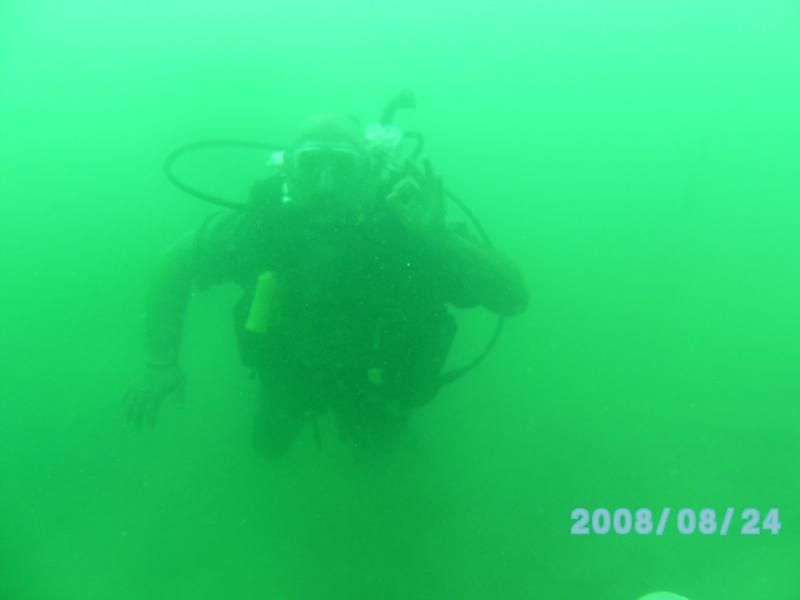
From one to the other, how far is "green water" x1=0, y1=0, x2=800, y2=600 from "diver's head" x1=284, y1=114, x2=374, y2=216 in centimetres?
69

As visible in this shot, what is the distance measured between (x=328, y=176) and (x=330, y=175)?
0.01 m

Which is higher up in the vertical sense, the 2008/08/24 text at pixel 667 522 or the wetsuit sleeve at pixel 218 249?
the wetsuit sleeve at pixel 218 249

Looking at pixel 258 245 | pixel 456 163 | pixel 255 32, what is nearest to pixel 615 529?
pixel 258 245

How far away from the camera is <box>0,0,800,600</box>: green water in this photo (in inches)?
125

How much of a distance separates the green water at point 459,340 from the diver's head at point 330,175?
692 millimetres

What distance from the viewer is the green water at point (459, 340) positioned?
3166 mm

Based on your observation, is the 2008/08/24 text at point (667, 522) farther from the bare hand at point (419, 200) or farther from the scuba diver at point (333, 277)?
the bare hand at point (419, 200)

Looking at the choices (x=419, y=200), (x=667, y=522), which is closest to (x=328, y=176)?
(x=419, y=200)

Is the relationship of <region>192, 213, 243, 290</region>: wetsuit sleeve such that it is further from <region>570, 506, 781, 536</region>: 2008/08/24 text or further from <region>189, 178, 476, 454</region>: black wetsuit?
<region>570, 506, 781, 536</region>: 2008/08/24 text

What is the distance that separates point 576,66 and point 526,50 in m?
2.31

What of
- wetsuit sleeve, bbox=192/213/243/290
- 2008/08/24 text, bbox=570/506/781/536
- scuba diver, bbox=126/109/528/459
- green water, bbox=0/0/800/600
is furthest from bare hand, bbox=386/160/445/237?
2008/08/24 text, bbox=570/506/781/536

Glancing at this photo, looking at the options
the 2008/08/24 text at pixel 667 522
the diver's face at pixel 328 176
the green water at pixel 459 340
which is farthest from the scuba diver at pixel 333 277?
the 2008/08/24 text at pixel 667 522

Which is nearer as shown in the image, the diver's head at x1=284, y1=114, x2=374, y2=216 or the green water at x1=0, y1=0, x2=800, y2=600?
the diver's head at x1=284, y1=114, x2=374, y2=216

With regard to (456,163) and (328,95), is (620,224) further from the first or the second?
(328,95)
